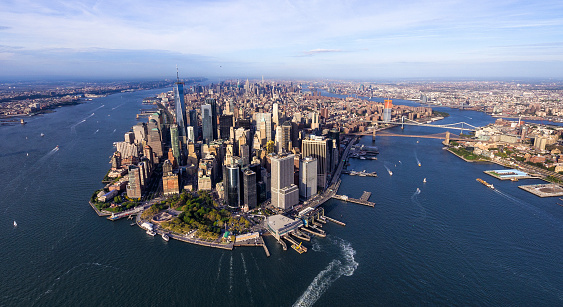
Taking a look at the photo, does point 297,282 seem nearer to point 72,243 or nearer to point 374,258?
point 374,258

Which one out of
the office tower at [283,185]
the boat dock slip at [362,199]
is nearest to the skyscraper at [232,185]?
the office tower at [283,185]

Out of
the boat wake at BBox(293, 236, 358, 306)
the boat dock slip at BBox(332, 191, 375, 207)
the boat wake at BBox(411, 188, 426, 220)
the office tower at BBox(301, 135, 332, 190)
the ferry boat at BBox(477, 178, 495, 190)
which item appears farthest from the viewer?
the ferry boat at BBox(477, 178, 495, 190)

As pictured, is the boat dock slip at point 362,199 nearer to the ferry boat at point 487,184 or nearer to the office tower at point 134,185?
the ferry boat at point 487,184

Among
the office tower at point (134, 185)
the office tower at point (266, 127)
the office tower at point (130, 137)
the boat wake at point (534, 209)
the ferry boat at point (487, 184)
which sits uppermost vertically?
the office tower at point (266, 127)

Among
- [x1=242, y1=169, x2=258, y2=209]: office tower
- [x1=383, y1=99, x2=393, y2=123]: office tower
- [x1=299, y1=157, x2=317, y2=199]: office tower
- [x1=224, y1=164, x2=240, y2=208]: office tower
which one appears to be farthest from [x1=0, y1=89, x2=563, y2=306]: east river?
[x1=383, y1=99, x2=393, y2=123]: office tower

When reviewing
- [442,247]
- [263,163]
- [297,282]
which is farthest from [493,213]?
[263,163]

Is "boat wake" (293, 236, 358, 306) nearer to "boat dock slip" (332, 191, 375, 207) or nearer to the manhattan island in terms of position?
the manhattan island

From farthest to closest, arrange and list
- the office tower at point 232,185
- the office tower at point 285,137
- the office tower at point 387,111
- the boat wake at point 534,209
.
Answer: the office tower at point 387,111, the office tower at point 285,137, the office tower at point 232,185, the boat wake at point 534,209

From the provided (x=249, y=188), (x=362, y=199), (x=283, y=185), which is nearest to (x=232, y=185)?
(x=249, y=188)
